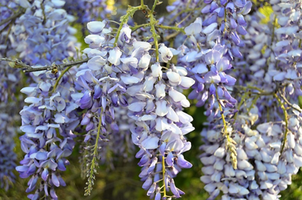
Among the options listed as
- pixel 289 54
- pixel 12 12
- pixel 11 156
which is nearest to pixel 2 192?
pixel 11 156

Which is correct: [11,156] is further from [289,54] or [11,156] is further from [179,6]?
[289,54]

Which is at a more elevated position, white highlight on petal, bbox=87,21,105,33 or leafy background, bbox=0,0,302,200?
white highlight on petal, bbox=87,21,105,33

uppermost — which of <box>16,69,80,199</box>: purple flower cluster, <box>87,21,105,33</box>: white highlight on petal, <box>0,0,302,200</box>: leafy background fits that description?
<box>87,21,105,33</box>: white highlight on petal

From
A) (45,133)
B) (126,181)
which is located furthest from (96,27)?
(126,181)

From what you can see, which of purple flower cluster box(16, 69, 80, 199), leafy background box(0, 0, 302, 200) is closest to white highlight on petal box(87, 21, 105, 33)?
purple flower cluster box(16, 69, 80, 199)

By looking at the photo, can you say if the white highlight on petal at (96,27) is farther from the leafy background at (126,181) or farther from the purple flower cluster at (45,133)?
the leafy background at (126,181)

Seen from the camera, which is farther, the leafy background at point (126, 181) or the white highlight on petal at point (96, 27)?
the leafy background at point (126, 181)

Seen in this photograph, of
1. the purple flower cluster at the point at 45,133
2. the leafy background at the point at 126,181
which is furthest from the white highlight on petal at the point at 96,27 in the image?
the leafy background at the point at 126,181

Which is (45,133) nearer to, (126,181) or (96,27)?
(96,27)

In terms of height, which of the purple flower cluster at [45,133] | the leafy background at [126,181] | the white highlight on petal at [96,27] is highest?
the white highlight on petal at [96,27]

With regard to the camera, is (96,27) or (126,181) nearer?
(96,27)

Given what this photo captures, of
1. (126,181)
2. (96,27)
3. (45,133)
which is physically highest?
(96,27)

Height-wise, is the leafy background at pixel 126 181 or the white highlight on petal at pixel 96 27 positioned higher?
the white highlight on petal at pixel 96 27

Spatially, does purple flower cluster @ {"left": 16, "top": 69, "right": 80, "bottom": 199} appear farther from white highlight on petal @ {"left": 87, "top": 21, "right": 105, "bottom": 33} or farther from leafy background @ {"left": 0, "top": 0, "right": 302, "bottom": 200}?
leafy background @ {"left": 0, "top": 0, "right": 302, "bottom": 200}
